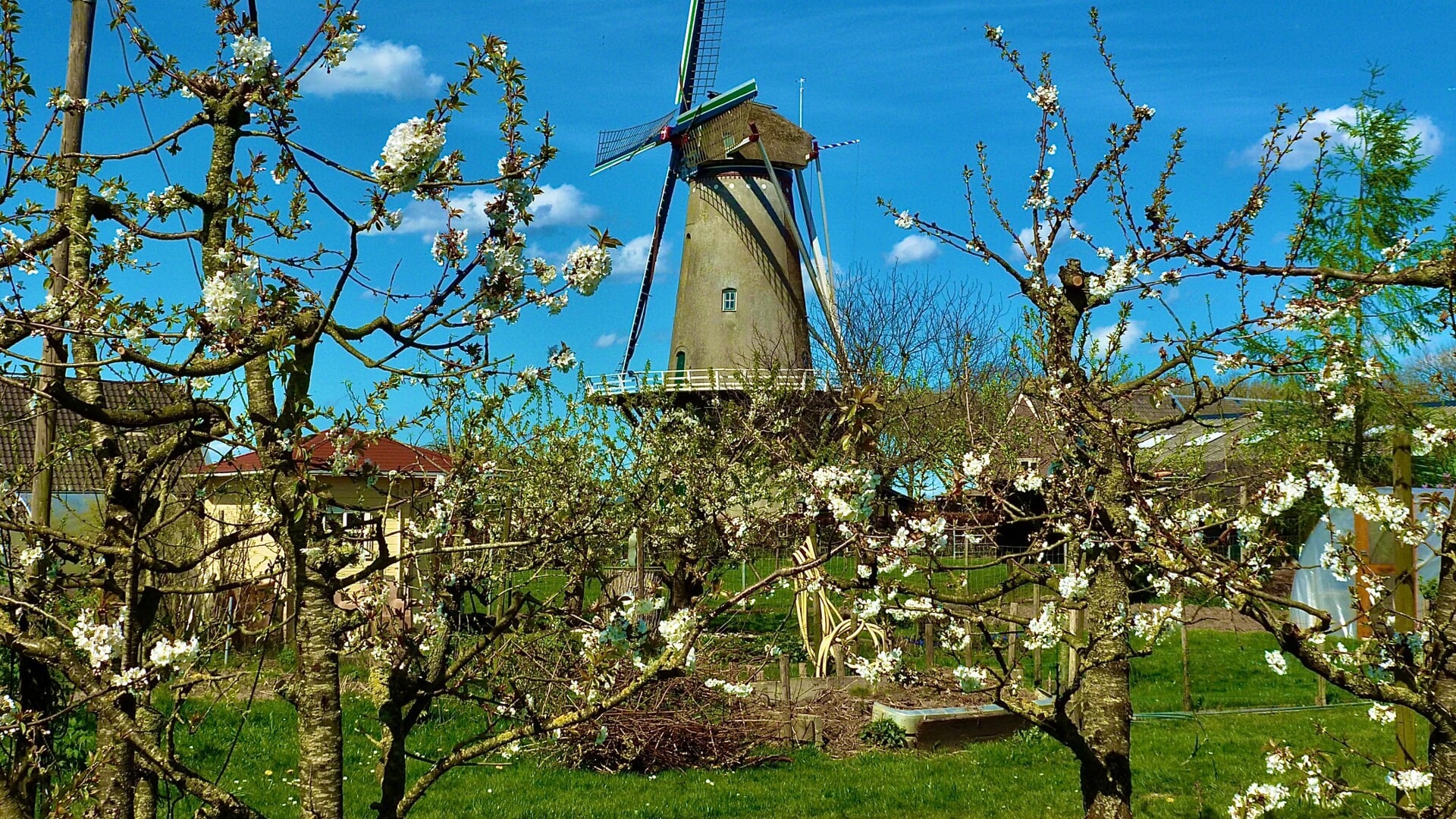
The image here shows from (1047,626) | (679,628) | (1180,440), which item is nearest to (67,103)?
(679,628)

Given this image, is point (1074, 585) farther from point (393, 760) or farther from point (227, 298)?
point (227, 298)

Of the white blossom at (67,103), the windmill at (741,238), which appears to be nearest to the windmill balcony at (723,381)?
the windmill at (741,238)

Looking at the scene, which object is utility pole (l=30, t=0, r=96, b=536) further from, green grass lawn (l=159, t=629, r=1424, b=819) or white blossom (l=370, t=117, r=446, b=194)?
green grass lawn (l=159, t=629, r=1424, b=819)

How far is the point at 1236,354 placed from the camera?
15.6 feet

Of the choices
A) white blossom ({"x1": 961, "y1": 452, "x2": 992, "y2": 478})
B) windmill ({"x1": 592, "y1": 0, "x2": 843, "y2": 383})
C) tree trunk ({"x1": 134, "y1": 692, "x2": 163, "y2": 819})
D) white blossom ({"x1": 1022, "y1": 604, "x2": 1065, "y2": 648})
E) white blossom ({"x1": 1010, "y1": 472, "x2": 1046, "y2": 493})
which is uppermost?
windmill ({"x1": 592, "y1": 0, "x2": 843, "y2": 383})

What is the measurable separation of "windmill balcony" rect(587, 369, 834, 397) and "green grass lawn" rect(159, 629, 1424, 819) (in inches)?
178

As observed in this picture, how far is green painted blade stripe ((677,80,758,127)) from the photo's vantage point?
26.3m

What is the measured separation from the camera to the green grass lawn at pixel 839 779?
22.4 feet

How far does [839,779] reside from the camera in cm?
779

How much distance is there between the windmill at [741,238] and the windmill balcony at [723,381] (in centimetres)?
41

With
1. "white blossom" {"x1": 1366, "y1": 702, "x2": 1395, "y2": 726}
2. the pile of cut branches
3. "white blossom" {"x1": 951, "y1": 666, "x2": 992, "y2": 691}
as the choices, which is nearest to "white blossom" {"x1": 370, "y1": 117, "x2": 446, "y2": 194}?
"white blossom" {"x1": 951, "y1": 666, "x2": 992, "y2": 691}

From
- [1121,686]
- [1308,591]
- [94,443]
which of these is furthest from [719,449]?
[94,443]

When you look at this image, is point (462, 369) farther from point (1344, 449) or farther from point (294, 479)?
point (1344, 449)

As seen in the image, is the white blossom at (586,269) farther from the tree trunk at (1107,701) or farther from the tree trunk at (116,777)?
the tree trunk at (1107,701)
